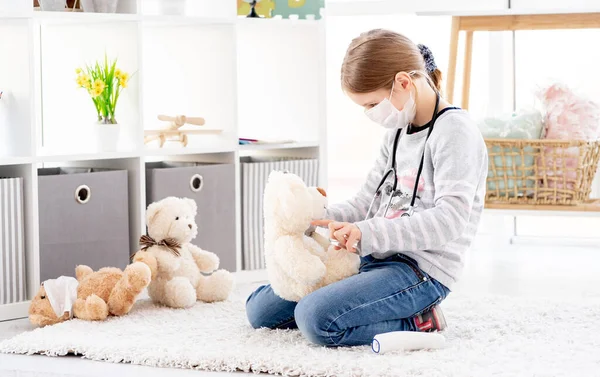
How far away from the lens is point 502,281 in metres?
2.44

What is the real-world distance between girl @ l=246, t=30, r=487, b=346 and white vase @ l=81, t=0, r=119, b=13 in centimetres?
69

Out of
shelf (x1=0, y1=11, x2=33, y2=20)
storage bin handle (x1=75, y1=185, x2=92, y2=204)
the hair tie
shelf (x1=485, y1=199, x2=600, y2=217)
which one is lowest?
shelf (x1=485, y1=199, x2=600, y2=217)

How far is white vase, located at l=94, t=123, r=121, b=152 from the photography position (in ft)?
7.18

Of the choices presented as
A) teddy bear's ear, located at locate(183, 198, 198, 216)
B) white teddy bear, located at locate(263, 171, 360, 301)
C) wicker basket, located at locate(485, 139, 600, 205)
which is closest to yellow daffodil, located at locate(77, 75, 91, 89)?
teddy bear's ear, located at locate(183, 198, 198, 216)

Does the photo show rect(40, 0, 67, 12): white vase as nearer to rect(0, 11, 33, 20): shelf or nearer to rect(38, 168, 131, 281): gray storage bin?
rect(0, 11, 33, 20): shelf

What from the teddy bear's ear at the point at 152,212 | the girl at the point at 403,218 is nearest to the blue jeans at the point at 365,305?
the girl at the point at 403,218

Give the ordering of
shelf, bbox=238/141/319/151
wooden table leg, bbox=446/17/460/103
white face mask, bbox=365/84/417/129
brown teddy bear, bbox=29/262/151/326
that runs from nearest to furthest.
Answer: white face mask, bbox=365/84/417/129 → brown teddy bear, bbox=29/262/151/326 → shelf, bbox=238/141/319/151 → wooden table leg, bbox=446/17/460/103

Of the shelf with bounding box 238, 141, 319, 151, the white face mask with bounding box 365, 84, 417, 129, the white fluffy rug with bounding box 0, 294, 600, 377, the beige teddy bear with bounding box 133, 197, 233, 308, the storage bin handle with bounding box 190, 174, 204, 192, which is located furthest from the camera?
the shelf with bounding box 238, 141, 319, 151

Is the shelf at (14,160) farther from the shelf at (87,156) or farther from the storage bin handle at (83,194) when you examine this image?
the storage bin handle at (83,194)

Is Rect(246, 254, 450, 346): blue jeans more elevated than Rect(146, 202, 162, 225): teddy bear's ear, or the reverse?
Rect(146, 202, 162, 225): teddy bear's ear

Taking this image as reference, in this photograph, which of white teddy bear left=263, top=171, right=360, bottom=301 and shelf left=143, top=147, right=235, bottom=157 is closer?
white teddy bear left=263, top=171, right=360, bottom=301

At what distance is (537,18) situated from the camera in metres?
2.86

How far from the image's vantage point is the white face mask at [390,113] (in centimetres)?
174

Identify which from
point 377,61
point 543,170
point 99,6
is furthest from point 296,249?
point 543,170
